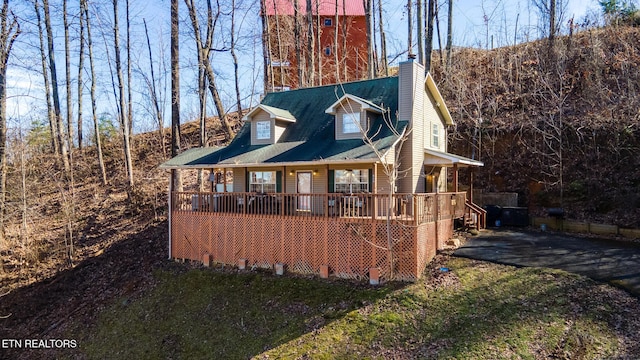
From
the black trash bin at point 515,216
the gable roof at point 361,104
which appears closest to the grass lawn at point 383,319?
the gable roof at point 361,104

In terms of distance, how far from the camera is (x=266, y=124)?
1572 cm

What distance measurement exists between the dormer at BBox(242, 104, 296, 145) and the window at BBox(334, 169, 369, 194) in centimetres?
334

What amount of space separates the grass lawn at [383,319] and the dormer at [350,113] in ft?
17.9

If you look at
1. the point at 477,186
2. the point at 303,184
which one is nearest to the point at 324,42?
the point at 477,186

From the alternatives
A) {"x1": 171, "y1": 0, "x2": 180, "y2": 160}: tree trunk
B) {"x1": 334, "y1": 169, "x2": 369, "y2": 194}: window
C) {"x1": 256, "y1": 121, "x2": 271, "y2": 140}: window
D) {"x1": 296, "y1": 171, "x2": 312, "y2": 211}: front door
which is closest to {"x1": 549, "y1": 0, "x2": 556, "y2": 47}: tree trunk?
{"x1": 334, "y1": 169, "x2": 369, "y2": 194}: window

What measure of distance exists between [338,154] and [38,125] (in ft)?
81.3

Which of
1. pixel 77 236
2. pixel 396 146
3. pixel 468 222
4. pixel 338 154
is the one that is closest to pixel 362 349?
pixel 338 154

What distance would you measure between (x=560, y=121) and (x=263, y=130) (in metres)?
14.4

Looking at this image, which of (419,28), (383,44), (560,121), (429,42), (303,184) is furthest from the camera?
(383,44)

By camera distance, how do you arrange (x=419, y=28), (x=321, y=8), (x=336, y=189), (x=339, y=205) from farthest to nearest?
(x=321, y=8) → (x=419, y=28) → (x=336, y=189) → (x=339, y=205)

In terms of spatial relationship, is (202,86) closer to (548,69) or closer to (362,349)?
(362,349)

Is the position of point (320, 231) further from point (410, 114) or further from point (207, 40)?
point (207, 40)

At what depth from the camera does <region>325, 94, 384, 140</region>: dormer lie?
45.0 feet

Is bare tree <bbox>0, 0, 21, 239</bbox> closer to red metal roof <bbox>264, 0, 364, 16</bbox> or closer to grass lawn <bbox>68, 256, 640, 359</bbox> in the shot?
grass lawn <bbox>68, 256, 640, 359</bbox>
